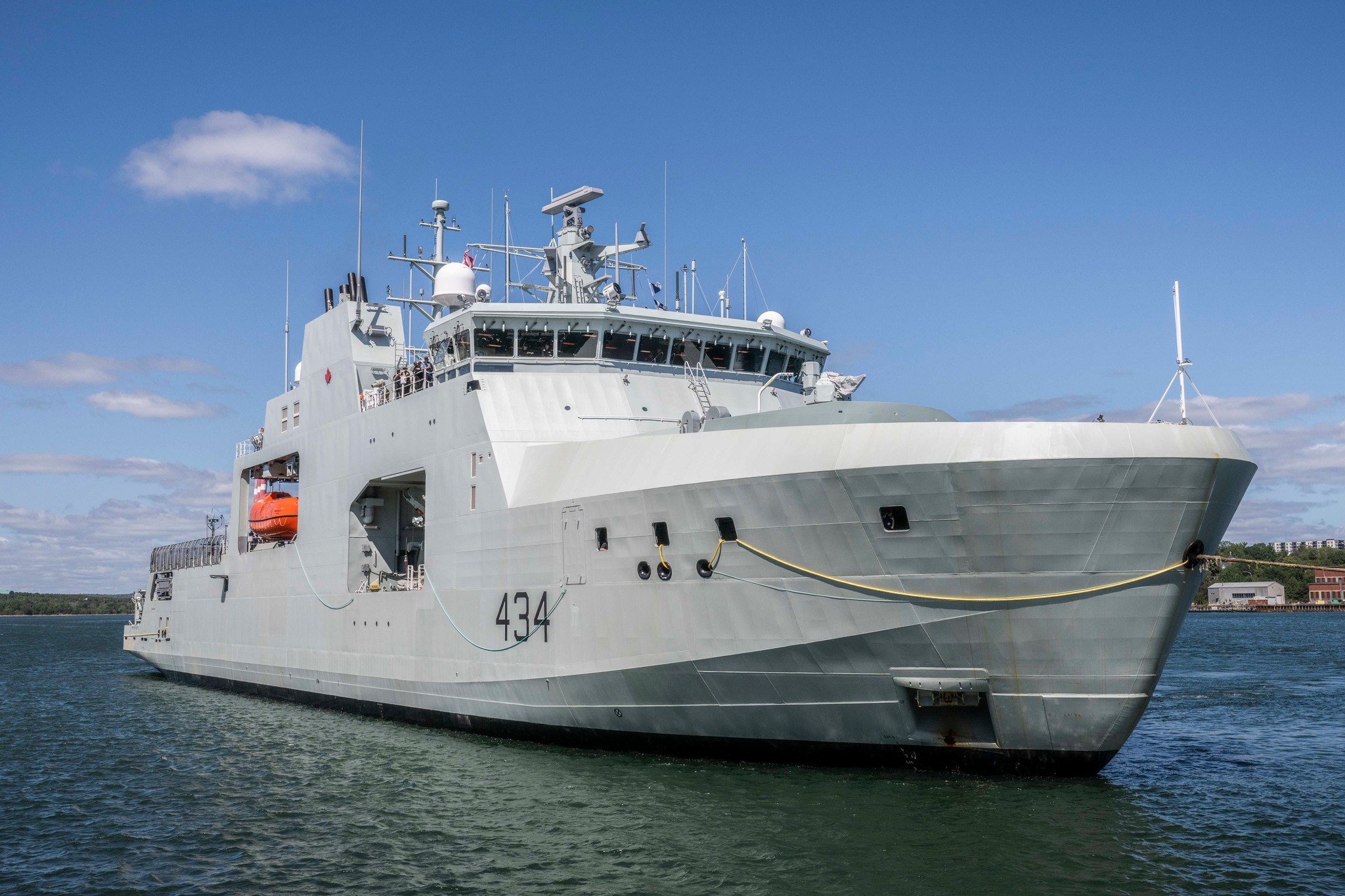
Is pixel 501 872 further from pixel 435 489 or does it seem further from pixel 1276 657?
pixel 1276 657

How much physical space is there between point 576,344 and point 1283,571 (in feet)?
351

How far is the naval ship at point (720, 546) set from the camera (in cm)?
1139

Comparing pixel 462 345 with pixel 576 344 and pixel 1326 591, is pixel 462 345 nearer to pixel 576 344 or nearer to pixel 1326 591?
pixel 576 344

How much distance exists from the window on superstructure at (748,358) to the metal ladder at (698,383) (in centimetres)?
66

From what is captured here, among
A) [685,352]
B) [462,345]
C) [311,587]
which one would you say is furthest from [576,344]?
[311,587]

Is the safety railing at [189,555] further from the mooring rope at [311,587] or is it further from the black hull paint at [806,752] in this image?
the black hull paint at [806,752]

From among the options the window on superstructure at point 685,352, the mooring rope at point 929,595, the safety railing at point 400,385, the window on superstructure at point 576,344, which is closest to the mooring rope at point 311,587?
the safety railing at point 400,385

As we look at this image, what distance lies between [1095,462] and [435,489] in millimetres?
10849

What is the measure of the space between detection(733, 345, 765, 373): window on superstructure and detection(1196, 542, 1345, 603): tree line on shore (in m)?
84.3

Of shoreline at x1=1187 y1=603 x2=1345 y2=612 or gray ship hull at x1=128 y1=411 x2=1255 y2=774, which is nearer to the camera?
gray ship hull at x1=128 y1=411 x2=1255 y2=774

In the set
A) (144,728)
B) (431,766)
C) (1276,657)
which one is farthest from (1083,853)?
(1276,657)

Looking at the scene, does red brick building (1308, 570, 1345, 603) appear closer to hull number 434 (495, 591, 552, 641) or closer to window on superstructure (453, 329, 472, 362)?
window on superstructure (453, 329, 472, 362)

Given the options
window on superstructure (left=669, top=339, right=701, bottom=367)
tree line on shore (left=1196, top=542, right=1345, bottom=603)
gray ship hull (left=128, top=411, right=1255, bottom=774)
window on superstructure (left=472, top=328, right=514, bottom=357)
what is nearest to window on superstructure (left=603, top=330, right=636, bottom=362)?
window on superstructure (left=669, top=339, right=701, bottom=367)

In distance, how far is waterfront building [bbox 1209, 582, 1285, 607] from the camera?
103m
